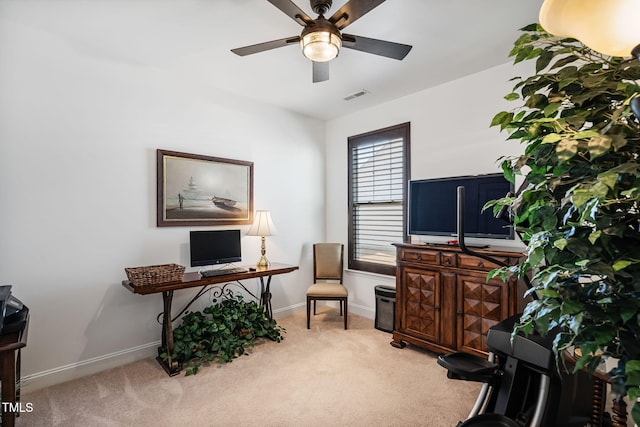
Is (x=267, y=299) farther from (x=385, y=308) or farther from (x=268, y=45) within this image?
(x=268, y=45)

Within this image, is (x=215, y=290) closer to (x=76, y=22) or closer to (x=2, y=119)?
(x=2, y=119)

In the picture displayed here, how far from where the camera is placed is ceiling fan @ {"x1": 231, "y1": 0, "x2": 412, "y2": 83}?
1.78m

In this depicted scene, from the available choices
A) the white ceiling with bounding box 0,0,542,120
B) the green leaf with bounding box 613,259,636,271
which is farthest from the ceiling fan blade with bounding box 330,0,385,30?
the green leaf with bounding box 613,259,636,271

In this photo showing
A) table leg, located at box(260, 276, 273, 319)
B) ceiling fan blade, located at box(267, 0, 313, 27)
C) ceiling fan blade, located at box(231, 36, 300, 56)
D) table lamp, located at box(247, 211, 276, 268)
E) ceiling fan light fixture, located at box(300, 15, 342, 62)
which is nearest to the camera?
ceiling fan blade, located at box(267, 0, 313, 27)

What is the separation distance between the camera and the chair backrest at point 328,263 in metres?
4.13

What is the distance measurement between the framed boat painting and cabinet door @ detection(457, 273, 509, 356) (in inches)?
97.0

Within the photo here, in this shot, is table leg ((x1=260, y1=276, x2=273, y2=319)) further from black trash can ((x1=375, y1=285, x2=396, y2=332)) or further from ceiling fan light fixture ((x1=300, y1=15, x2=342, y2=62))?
ceiling fan light fixture ((x1=300, y1=15, x2=342, y2=62))

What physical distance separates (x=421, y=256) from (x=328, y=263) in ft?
4.73

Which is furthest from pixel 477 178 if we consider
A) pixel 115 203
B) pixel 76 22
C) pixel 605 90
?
pixel 76 22

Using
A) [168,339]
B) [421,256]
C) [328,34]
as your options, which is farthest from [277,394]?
[328,34]

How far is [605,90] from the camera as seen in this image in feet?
2.81

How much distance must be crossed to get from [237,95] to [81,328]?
2.81m

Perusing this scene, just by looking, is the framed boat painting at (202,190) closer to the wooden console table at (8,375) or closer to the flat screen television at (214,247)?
the flat screen television at (214,247)

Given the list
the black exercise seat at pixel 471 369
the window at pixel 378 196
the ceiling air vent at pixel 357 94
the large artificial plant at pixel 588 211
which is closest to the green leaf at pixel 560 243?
the large artificial plant at pixel 588 211
